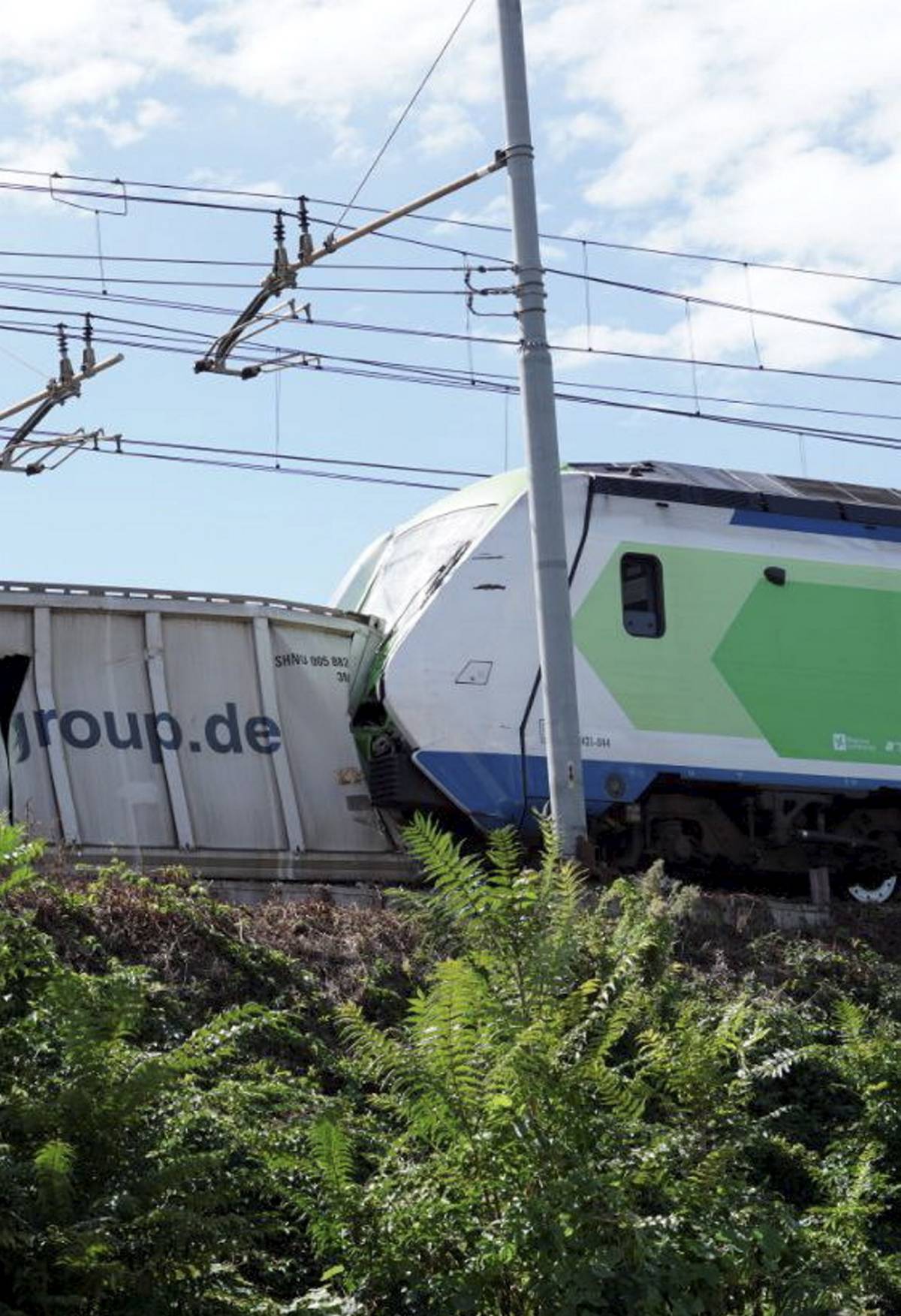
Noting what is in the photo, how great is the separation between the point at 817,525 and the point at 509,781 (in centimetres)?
437

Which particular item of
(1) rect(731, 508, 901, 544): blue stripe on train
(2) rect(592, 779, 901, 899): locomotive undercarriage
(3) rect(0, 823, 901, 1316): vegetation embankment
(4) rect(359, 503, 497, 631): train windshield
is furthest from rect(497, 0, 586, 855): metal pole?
(3) rect(0, 823, 901, 1316): vegetation embankment

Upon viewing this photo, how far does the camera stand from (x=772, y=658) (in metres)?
17.1

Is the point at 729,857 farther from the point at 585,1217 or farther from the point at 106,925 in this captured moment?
the point at 585,1217

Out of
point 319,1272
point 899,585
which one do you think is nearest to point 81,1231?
point 319,1272

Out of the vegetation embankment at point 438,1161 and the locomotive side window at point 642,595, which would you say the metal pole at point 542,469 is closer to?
the locomotive side window at point 642,595

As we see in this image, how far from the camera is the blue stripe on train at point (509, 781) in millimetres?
15359

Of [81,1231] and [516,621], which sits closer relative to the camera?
[81,1231]

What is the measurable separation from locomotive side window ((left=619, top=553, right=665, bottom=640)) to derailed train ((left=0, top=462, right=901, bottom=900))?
21 millimetres

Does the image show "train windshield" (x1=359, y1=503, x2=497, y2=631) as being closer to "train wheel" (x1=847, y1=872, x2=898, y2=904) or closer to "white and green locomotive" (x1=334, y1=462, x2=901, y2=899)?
"white and green locomotive" (x1=334, y1=462, x2=901, y2=899)

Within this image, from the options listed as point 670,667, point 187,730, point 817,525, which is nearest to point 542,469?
point 670,667

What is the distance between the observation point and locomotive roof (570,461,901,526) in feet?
55.1

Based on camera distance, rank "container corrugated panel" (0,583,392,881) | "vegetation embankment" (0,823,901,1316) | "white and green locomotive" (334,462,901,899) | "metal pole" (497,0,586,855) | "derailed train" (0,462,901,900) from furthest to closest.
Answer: "white and green locomotive" (334,462,901,899) → "derailed train" (0,462,901,900) → "container corrugated panel" (0,583,392,881) → "metal pole" (497,0,586,855) → "vegetation embankment" (0,823,901,1316)

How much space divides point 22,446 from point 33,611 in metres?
5.93

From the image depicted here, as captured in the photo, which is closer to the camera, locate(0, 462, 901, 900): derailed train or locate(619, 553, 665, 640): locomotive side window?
locate(0, 462, 901, 900): derailed train
